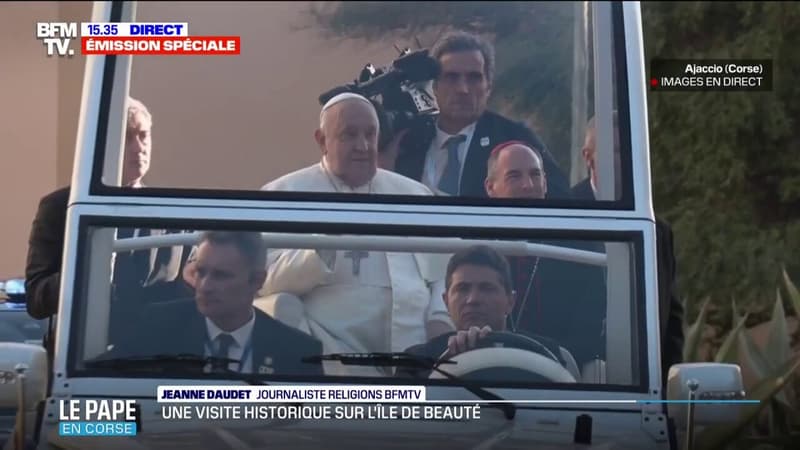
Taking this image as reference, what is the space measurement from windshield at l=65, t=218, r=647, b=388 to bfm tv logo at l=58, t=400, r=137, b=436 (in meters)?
0.15

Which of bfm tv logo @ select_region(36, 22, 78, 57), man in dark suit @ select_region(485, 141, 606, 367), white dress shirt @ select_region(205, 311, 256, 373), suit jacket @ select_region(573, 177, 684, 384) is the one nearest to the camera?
white dress shirt @ select_region(205, 311, 256, 373)

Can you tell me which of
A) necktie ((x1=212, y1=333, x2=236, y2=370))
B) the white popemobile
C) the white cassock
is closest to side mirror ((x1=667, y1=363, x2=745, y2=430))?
the white popemobile

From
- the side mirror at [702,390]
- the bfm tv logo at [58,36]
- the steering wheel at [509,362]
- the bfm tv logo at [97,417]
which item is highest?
the bfm tv logo at [58,36]

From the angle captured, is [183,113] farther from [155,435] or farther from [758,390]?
[758,390]

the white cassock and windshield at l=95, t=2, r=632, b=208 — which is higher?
windshield at l=95, t=2, r=632, b=208

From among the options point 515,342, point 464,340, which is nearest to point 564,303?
point 515,342

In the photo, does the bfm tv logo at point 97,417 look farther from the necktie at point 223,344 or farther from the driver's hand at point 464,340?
the driver's hand at point 464,340

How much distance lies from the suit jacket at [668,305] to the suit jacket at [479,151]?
507 mm

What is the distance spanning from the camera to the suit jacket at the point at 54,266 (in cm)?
372

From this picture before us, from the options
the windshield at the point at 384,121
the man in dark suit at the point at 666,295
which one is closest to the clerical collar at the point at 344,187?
the windshield at the point at 384,121

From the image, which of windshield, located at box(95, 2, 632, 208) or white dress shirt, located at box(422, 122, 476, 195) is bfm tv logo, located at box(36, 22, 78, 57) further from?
white dress shirt, located at box(422, 122, 476, 195)

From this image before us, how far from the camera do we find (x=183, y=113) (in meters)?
4.55

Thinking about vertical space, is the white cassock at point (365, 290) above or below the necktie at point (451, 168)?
below

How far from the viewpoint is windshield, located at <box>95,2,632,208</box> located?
3902 mm
